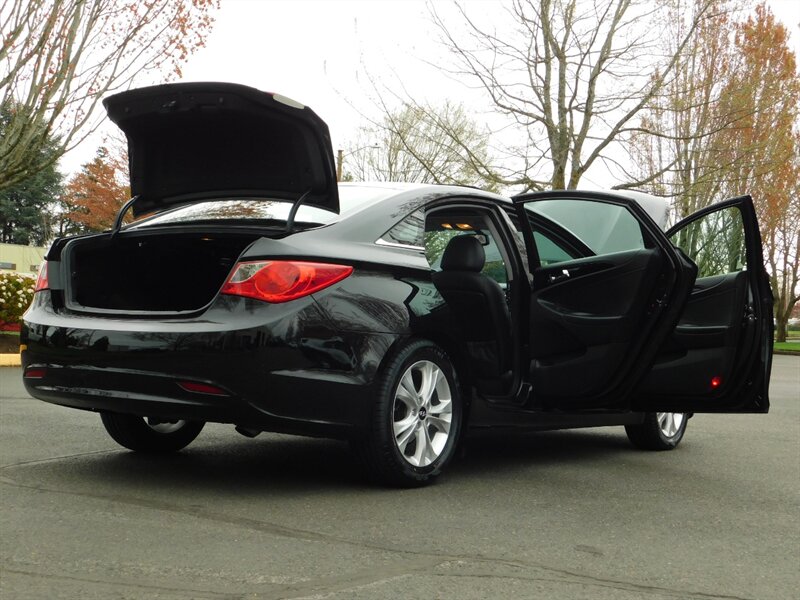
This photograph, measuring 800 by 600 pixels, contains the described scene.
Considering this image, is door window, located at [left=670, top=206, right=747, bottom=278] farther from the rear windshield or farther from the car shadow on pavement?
the rear windshield

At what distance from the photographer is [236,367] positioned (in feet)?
14.4

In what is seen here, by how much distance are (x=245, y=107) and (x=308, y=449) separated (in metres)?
2.33

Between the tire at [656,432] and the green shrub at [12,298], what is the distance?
1152 cm

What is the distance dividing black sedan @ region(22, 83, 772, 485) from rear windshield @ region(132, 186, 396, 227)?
0.06 feet

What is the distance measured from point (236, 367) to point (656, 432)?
11.6ft

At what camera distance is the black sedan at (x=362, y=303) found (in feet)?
14.8

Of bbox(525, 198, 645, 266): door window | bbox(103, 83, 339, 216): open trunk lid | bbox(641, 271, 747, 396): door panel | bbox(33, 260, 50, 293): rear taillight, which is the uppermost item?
bbox(103, 83, 339, 216): open trunk lid

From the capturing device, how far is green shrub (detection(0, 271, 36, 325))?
15.7 metres

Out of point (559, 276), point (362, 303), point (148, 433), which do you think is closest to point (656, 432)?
point (559, 276)

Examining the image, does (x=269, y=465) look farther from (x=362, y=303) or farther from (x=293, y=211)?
(x=293, y=211)

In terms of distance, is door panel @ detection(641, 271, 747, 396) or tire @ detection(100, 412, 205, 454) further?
tire @ detection(100, 412, 205, 454)

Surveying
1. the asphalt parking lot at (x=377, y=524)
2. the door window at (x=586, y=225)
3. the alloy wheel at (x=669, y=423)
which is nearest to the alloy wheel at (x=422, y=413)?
the asphalt parking lot at (x=377, y=524)

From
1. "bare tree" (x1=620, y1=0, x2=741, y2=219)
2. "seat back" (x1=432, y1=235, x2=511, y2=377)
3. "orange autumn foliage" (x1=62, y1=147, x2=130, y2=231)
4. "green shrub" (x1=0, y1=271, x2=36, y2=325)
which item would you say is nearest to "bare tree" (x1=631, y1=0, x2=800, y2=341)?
"bare tree" (x1=620, y1=0, x2=741, y2=219)

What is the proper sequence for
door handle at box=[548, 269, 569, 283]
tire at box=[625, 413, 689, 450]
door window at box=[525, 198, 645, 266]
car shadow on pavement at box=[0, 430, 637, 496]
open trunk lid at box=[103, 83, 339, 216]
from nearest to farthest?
1. open trunk lid at box=[103, 83, 339, 216]
2. car shadow on pavement at box=[0, 430, 637, 496]
3. door handle at box=[548, 269, 569, 283]
4. door window at box=[525, 198, 645, 266]
5. tire at box=[625, 413, 689, 450]
